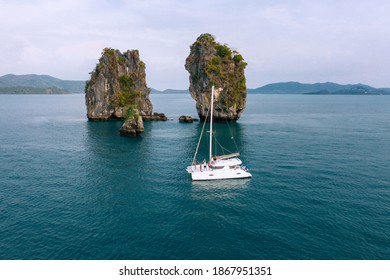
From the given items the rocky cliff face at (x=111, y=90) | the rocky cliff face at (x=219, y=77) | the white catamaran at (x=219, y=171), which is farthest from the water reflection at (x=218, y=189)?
the rocky cliff face at (x=111, y=90)

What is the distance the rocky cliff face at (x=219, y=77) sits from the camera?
120 m

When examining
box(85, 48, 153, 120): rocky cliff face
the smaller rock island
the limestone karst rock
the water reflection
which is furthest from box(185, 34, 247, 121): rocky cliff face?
the water reflection

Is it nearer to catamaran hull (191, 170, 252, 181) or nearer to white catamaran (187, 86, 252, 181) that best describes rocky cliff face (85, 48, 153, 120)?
white catamaran (187, 86, 252, 181)

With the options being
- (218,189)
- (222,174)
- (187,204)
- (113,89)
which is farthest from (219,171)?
(113,89)

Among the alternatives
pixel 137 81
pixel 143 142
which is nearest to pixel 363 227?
pixel 143 142

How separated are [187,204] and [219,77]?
287 feet

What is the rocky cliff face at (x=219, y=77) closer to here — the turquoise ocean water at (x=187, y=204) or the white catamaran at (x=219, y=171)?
the turquoise ocean water at (x=187, y=204)

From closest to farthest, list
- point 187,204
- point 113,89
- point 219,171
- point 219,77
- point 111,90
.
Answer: point 187,204, point 219,171, point 219,77, point 113,89, point 111,90

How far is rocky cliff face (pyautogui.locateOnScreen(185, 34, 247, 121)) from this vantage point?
393 ft

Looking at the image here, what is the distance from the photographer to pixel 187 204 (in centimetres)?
4141

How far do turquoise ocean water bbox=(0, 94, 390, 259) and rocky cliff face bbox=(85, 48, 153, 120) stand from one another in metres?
56.7

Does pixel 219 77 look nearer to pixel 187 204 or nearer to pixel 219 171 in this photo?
pixel 219 171

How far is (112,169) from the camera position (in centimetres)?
5838

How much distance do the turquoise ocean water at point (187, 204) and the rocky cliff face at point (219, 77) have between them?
49372mm
